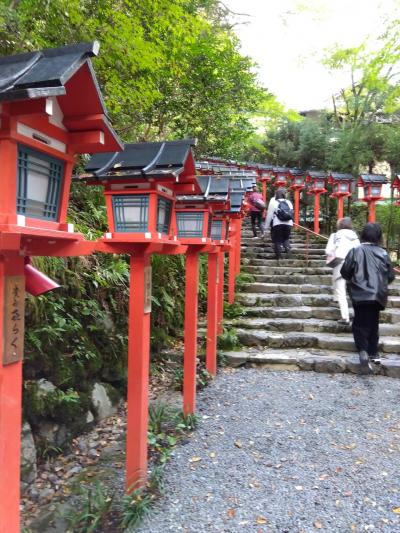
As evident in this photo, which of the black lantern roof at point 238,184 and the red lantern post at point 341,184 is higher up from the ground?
the red lantern post at point 341,184

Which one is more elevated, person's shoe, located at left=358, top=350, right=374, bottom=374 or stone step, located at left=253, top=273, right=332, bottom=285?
stone step, located at left=253, top=273, right=332, bottom=285

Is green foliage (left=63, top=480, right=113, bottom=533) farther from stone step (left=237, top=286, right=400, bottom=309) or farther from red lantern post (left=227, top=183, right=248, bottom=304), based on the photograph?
stone step (left=237, top=286, right=400, bottom=309)

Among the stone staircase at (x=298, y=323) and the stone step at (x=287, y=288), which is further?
the stone step at (x=287, y=288)

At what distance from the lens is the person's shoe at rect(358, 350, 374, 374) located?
5520mm

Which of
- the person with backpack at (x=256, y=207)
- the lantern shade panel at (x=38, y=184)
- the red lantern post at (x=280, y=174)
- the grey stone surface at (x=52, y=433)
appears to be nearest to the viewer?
the lantern shade panel at (x=38, y=184)

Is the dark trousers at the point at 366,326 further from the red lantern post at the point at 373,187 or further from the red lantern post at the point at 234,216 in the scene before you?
the red lantern post at the point at 373,187

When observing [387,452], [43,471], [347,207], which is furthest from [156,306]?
[347,207]

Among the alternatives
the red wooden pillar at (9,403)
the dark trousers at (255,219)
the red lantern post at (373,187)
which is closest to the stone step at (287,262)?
the red lantern post at (373,187)

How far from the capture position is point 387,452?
3.66 meters

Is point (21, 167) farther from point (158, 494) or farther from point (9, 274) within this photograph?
point (158, 494)

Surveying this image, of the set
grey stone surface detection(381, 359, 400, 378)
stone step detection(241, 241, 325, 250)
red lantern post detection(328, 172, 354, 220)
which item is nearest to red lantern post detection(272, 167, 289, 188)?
red lantern post detection(328, 172, 354, 220)

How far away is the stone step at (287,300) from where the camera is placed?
762 cm

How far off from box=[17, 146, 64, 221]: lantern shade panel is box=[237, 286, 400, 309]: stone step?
20.0 feet

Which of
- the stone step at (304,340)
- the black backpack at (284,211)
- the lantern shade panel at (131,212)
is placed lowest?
the stone step at (304,340)
